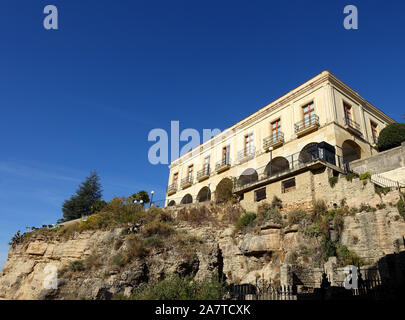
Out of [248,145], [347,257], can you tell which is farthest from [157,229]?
[248,145]

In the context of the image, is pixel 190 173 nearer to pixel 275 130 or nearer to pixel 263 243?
pixel 275 130

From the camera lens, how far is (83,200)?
35.7 m

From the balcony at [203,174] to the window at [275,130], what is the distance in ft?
27.6

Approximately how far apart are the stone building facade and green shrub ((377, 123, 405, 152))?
1081mm

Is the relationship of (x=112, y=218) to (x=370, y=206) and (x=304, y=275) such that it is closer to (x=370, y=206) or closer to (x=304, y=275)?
(x=304, y=275)

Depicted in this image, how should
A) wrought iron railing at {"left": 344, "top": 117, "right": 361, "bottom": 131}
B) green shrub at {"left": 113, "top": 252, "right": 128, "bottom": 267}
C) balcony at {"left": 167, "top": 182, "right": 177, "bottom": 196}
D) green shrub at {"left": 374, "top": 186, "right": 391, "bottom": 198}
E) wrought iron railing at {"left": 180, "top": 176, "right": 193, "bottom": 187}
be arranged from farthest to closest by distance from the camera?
1. balcony at {"left": 167, "top": 182, "right": 177, "bottom": 196}
2. wrought iron railing at {"left": 180, "top": 176, "right": 193, "bottom": 187}
3. wrought iron railing at {"left": 344, "top": 117, "right": 361, "bottom": 131}
4. green shrub at {"left": 113, "top": 252, "right": 128, "bottom": 267}
5. green shrub at {"left": 374, "top": 186, "right": 391, "bottom": 198}

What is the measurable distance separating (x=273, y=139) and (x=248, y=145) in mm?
3185

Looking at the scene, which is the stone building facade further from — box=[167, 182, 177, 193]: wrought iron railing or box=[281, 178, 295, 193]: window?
box=[167, 182, 177, 193]: wrought iron railing

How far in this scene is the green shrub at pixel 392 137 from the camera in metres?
19.3

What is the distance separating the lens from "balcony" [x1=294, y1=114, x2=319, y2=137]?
791 inches

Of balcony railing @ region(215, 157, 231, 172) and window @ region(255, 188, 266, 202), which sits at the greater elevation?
balcony railing @ region(215, 157, 231, 172)

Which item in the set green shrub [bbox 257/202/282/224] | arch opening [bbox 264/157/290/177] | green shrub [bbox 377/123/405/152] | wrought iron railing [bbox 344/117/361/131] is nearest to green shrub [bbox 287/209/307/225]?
green shrub [bbox 257/202/282/224]

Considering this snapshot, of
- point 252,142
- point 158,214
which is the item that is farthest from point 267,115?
point 158,214
